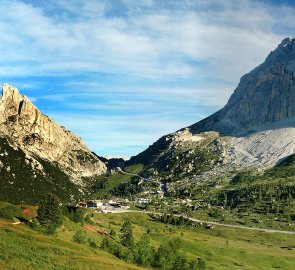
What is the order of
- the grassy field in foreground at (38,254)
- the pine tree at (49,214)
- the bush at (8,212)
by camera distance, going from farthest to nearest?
the pine tree at (49,214), the bush at (8,212), the grassy field in foreground at (38,254)

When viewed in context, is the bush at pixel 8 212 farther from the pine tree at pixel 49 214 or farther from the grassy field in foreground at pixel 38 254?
the grassy field in foreground at pixel 38 254

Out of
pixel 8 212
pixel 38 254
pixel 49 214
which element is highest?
pixel 8 212

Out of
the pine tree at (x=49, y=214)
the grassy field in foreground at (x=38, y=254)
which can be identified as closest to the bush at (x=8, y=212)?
the pine tree at (x=49, y=214)

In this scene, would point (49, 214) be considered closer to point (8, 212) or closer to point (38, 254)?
point (8, 212)

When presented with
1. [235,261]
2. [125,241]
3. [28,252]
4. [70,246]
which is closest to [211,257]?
[235,261]

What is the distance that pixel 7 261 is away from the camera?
2079 inches

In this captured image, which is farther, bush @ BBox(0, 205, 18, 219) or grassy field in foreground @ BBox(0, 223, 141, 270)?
bush @ BBox(0, 205, 18, 219)

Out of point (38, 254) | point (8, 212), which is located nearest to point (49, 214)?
point (8, 212)

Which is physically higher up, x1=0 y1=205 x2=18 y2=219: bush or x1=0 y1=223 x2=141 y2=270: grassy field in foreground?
x1=0 y1=205 x2=18 y2=219: bush

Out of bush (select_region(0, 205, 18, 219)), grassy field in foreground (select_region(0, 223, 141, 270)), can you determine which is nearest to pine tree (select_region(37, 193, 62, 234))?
bush (select_region(0, 205, 18, 219))

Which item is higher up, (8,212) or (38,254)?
(8,212)

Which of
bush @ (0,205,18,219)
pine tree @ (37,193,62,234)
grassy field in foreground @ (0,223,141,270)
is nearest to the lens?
grassy field in foreground @ (0,223,141,270)

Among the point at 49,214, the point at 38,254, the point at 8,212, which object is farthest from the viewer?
the point at 49,214

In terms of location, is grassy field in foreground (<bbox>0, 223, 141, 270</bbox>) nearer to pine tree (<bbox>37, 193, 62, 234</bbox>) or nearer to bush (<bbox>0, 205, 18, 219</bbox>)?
bush (<bbox>0, 205, 18, 219</bbox>)
